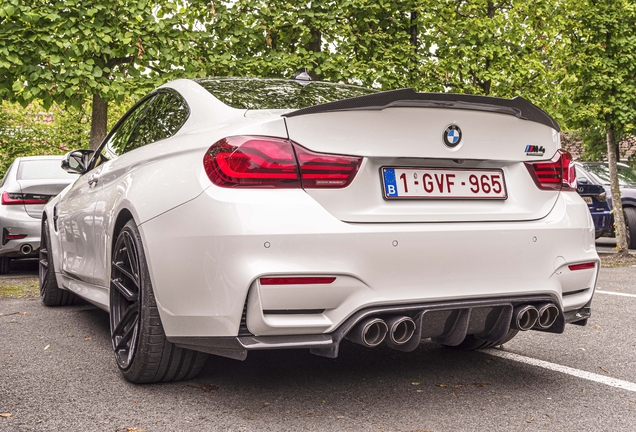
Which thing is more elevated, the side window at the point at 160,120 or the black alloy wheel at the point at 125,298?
the side window at the point at 160,120

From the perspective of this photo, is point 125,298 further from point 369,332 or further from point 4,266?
point 4,266

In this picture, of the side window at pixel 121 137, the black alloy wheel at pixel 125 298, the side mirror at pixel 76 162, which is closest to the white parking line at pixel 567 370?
the black alloy wheel at pixel 125 298

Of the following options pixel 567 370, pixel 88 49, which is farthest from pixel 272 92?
pixel 88 49

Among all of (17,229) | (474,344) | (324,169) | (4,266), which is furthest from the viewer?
(4,266)

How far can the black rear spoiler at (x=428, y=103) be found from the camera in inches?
119

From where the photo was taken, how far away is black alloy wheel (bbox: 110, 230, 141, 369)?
3554mm

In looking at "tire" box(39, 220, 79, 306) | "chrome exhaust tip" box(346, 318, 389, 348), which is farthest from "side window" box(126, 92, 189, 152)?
"tire" box(39, 220, 79, 306)

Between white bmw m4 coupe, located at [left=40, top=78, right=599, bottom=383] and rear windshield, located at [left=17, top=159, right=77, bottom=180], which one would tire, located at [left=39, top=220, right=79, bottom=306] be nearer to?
white bmw m4 coupe, located at [left=40, top=78, right=599, bottom=383]

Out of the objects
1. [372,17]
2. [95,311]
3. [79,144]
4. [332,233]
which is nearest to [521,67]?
[372,17]

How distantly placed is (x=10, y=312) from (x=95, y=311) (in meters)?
0.66

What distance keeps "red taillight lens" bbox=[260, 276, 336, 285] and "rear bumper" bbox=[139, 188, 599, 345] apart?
16 mm

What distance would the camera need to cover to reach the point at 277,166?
291 cm

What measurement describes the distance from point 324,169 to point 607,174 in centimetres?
1294

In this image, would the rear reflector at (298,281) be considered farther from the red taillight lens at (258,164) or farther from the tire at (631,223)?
the tire at (631,223)
